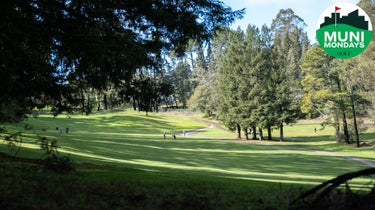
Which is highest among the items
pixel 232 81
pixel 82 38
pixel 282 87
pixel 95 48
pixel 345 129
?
pixel 232 81

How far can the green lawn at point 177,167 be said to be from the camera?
5.80m

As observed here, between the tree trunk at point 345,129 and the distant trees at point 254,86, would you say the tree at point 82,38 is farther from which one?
the distant trees at point 254,86

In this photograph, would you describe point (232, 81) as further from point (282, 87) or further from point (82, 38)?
point (82, 38)

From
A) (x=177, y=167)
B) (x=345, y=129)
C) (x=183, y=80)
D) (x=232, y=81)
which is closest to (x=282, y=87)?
(x=232, y=81)

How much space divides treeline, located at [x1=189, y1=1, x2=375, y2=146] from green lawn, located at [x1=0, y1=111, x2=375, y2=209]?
211 inches

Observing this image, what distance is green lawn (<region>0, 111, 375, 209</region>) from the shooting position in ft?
19.0

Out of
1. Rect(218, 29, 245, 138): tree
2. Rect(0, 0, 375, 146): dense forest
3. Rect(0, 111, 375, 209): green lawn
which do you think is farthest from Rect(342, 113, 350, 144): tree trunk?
Rect(0, 0, 375, 146): dense forest

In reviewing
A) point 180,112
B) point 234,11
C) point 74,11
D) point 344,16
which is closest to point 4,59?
point 74,11

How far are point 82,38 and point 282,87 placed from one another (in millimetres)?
44785

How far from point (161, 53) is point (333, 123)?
3814 cm

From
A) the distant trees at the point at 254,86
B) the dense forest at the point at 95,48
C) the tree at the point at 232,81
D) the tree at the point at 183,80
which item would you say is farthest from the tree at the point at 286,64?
the dense forest at the point at 95,48

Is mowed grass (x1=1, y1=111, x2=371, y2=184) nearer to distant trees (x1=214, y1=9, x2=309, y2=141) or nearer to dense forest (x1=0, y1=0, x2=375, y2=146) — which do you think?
distant trees (x1=214, y1=9, x2=309, y2=141)

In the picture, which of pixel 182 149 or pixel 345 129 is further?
pixel 345 129

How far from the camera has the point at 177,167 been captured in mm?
19641
